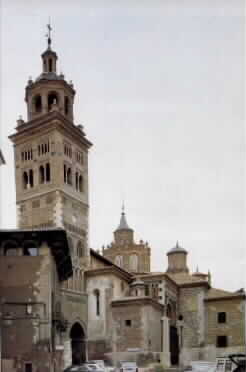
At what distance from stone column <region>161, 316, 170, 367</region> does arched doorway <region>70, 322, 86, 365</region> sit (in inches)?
269

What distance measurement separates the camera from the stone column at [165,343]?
42.5 metres

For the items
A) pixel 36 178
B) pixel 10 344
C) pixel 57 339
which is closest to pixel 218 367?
pixel 57 339

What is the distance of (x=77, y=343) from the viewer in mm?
42531

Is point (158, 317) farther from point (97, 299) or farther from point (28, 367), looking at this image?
point (28, 367)

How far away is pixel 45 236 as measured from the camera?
90.3 feet

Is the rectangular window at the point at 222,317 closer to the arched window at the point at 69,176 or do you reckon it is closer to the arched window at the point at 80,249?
the arched window at the point at 80,249

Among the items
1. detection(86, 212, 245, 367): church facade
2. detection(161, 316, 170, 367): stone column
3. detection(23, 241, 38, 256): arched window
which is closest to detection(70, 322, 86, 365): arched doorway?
detection(86, 212, 245, 367): church facade

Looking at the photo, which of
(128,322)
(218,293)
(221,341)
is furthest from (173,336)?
(128,322)

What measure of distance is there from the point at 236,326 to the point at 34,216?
2225 centimetres

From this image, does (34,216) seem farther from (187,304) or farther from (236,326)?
(236,326)

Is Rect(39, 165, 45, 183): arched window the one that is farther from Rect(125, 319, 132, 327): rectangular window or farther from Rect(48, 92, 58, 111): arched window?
Rect(125, 319, 132, 327): rectangular window

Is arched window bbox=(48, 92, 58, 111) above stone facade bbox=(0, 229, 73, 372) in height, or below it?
above

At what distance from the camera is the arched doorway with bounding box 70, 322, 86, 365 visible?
4206cm

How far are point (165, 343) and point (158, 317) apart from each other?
7.76 feet
